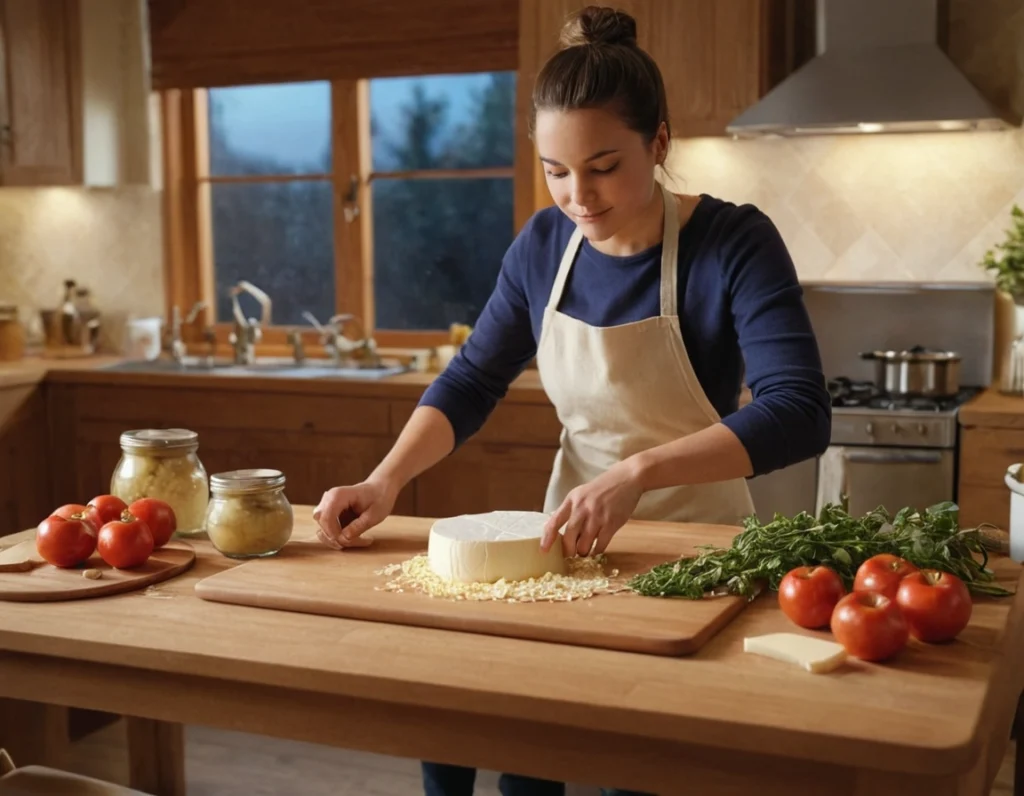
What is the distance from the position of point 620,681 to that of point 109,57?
13.5ft

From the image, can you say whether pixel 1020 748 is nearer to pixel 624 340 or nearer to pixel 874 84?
pixel 624 340

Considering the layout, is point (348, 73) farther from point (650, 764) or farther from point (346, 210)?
point (650, 764)

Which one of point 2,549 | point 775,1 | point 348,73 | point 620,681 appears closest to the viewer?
point 620,681

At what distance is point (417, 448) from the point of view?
85.5 inches

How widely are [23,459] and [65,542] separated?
2741mm

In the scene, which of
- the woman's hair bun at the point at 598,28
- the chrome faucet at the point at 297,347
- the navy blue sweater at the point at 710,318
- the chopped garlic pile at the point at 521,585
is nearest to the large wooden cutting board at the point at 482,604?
the chopped garlic pile at the point at 521,585

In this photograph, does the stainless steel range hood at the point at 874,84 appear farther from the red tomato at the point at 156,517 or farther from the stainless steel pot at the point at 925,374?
the red tomato at the point at 156,517

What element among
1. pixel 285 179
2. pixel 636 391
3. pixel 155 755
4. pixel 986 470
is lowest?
pixel 155 755

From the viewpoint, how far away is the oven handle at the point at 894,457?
3407 mm

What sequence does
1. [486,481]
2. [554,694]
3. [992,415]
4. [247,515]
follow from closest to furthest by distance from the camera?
[554,694]
[247,515]
[992,415]
[486,481]

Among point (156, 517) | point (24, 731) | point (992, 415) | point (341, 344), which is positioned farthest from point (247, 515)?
point (341, 344)

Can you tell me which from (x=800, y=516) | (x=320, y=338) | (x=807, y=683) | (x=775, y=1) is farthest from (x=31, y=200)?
(x=807, y=683)

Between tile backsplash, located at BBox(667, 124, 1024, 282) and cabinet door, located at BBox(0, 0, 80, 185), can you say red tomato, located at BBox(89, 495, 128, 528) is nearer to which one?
tile backsplash, located at BBox(667, 124, 1024, 282)

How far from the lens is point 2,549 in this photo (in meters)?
1.96
